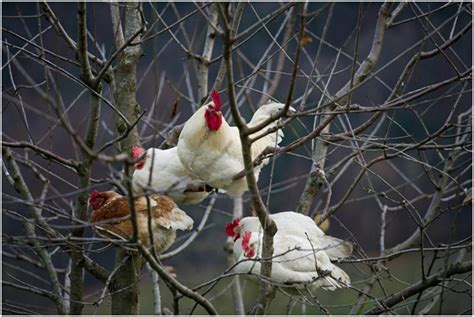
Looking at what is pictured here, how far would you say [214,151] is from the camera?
3.12 m

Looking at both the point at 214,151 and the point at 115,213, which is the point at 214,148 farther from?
the point at 115,213

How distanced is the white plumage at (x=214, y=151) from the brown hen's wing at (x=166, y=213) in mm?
314

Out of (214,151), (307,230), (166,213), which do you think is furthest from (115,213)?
(307,230)

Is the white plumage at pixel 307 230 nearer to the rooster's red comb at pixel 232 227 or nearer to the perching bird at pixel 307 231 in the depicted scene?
the perching bird at pixel 307 231

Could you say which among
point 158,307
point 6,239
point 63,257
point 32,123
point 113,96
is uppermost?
point 32,123

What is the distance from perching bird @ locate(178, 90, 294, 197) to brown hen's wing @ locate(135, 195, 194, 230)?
12.7 inches

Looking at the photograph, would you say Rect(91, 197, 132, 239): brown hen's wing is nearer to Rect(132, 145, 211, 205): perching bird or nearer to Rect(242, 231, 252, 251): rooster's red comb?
Rect(132, 145, 211, 205): perching bird

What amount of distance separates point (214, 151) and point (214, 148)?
14 mm

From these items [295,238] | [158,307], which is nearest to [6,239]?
[158,307]

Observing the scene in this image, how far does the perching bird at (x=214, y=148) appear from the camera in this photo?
311 centimetres

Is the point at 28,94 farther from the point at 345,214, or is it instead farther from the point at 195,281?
the point at 345,214

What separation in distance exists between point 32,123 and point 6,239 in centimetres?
214

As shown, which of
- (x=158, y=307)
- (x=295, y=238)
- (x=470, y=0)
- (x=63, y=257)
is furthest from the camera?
(x=63, y=257)

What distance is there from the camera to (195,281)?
4371 mm
